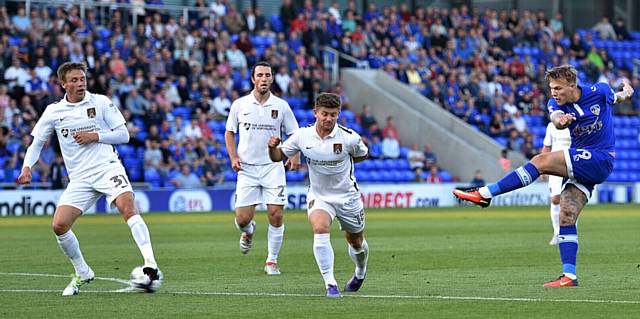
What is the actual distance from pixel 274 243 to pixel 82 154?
10.9ft

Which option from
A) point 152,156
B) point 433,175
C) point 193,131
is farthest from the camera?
point 433,175

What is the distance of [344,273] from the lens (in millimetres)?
14594

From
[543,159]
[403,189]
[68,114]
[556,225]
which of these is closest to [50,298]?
[68,114]

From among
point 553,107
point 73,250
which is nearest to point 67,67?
point 73,250

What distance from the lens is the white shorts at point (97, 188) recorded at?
490 inches

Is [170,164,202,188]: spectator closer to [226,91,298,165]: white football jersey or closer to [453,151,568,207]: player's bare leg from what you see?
[226,91,298,165]: white football jersey

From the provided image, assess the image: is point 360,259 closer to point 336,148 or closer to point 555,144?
point 336,148

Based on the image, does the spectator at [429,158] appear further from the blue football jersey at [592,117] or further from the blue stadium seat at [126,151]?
the blue football jersey at [592,117]

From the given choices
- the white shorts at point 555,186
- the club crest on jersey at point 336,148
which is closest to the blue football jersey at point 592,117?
the club crest on jersey at point 336,148

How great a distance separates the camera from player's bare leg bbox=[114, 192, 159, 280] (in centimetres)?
1205

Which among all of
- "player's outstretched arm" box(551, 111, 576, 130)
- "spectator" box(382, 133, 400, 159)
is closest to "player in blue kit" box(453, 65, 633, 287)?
"player's outstretched arm" box(551, 111, 576, 130)

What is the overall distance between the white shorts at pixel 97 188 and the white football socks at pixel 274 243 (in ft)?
9.37

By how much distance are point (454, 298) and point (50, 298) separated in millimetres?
3956

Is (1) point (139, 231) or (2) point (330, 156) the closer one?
(2) point (330, 156)
